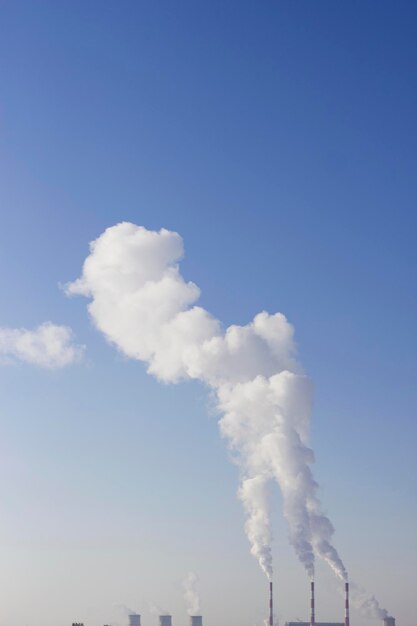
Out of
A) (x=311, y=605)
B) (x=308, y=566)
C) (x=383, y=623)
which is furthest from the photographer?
(x=383, y=623)

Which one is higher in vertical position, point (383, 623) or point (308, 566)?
point (308, 566)

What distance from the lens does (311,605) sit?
547 ft

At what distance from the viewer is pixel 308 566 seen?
157 m

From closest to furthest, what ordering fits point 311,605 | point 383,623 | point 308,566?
point 308,566
point 311,605
point 383,623

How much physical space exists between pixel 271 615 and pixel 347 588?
18710 mm

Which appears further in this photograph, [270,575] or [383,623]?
[383,623]

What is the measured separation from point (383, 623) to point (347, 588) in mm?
25481

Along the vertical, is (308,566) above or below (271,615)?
above

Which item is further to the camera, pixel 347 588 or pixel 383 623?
pixel 383 623

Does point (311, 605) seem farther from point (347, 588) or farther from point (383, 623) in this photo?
point (383, 623)

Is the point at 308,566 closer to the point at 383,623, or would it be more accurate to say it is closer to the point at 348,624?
the point at 348,624

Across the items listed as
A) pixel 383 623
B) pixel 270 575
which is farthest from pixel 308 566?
pixel 383 623

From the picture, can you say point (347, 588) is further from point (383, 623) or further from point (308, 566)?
point (383, 623)

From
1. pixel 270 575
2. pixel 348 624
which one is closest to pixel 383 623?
pixel 348 624
